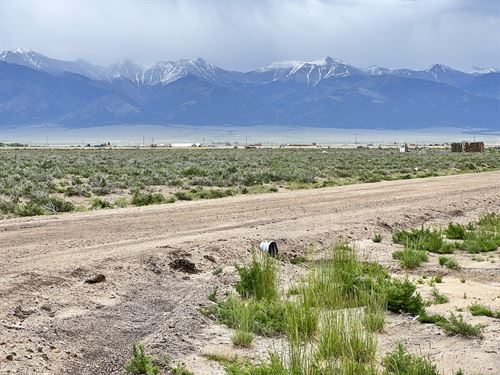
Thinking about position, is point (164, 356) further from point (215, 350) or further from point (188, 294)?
point (188, 294)

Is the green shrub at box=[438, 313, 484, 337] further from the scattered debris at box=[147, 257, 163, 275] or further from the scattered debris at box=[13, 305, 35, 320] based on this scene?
the scattered debris at box=[13, 305, 35, 320]

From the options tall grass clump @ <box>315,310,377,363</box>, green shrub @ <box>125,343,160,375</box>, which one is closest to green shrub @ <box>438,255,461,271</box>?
tall grass clump @ <box>315,310,377,363</box>

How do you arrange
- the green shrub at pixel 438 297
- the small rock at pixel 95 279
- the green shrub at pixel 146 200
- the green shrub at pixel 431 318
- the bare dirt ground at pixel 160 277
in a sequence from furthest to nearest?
the green shrub at pixel 146 200 < the small rock at pixel 95 279 < the green shrub at pixel 438 297 < the green shrub at pixel 431 318 < the bare dirt ground at pixel 160 277

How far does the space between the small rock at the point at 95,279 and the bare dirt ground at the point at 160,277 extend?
0.10 metres

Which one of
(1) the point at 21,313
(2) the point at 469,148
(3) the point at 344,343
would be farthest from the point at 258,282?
(2) the point at 469,148

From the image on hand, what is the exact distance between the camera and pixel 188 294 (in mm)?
11430

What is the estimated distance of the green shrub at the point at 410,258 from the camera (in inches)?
567

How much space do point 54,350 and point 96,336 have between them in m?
0.83

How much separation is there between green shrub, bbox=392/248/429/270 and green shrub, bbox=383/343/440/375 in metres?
6.19

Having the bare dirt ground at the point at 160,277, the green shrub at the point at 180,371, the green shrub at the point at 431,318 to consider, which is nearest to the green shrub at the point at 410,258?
the bare dirt ground at the point at 160,277

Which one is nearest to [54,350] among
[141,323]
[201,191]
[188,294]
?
[141,323]

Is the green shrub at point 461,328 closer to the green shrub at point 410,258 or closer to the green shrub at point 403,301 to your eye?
the green shrub at point 403,301

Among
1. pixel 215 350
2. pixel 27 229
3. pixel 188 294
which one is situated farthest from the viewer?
pixel 27 229

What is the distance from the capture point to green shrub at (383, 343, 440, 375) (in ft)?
25.3
